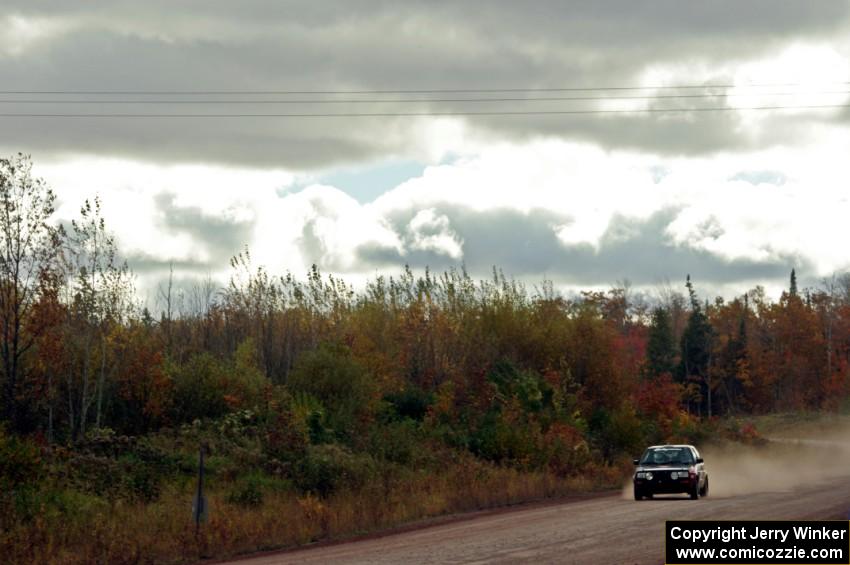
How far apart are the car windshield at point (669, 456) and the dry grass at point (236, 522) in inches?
163

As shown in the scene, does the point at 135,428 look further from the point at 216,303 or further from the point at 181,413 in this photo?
the point at 216,303

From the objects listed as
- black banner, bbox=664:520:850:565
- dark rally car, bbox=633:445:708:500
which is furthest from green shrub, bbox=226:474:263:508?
black banner, bbox=664:520:850:565

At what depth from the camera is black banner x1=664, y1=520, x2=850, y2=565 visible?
1891 centimetres

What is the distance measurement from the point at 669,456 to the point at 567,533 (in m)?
10.8

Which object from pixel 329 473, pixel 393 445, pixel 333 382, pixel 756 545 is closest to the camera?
pixel 756 545

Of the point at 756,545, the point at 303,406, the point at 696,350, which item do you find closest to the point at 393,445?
the point at 303,406

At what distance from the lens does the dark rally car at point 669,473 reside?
3553 centimetres

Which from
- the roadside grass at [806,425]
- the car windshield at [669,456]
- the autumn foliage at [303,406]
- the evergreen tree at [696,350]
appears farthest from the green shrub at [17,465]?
the evergreen tree at [696,350]

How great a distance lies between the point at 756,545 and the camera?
2031 centimetres

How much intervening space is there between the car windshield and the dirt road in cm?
119

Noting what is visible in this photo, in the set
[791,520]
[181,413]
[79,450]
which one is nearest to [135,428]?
[181,413]

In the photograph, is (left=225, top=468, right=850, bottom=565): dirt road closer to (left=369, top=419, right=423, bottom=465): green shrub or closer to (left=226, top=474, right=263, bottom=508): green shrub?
(left=226, top=474, right=263, bottom=508): green shrub

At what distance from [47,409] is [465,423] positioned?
1714 centimetres

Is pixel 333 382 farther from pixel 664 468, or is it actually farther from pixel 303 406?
pixel 664 468
